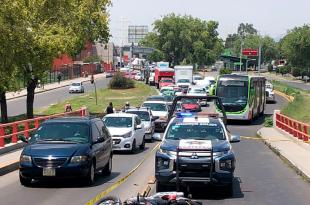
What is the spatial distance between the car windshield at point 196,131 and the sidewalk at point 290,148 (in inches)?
149

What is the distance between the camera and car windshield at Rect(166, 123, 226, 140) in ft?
48.8

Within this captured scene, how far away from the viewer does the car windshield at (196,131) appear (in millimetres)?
14875

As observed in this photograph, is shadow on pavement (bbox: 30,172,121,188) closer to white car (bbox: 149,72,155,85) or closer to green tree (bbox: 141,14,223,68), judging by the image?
white car (bbox: 149,72,155,85)

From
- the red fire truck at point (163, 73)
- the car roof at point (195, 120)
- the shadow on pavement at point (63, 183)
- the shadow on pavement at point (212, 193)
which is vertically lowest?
the red fire truck at point (163, 73)

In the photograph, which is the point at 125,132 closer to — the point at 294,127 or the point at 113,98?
the point at 294,127

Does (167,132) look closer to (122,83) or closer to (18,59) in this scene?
(18,59)

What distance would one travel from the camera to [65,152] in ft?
49.5

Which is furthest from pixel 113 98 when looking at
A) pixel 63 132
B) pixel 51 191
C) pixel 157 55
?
pixel 157 55

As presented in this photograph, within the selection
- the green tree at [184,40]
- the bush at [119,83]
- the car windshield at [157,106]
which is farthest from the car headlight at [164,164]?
the green tree at [184,40]

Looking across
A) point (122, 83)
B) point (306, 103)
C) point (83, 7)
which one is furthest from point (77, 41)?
point (122, 83)

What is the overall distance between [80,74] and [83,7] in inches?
3717

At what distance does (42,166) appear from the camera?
14.9 meters

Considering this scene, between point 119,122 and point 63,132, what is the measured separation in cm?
1002

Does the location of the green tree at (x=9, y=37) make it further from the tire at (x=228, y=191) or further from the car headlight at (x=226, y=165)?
the car headlight at (x=226, y=165)
